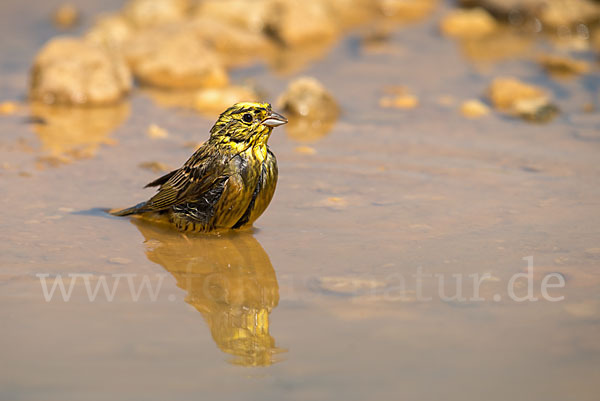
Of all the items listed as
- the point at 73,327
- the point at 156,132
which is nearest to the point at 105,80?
the point at 156,132

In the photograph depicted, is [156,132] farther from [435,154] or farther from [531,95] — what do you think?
[531,95]

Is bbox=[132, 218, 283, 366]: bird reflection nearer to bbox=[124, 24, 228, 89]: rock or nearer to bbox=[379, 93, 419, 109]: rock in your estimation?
bbox=[379, 93, 419, 109]: rock

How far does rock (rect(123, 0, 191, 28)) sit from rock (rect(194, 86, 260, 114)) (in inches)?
140

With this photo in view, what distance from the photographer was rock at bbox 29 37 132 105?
30.7 ft

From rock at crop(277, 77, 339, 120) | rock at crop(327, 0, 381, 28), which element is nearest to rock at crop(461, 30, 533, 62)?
rock at crop(327, 0, 381, 28)

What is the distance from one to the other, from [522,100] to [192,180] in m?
4.81

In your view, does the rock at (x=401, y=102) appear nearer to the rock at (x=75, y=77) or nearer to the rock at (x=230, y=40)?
the rock at (x=230, y=40)

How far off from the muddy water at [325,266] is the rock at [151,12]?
3985 mm

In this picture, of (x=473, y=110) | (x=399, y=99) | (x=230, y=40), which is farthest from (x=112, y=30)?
(x=473, y=110)

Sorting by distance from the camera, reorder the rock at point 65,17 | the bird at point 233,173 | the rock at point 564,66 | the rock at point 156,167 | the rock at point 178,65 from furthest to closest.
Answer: the rock at point 65,17 → the rock at point 564,66 → the rock at point 178,65 → the rock at point 156,167 → the bird at point 233,173

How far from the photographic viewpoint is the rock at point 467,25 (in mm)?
12711

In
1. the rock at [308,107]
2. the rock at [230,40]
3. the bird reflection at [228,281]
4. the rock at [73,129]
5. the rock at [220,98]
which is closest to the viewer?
the bird reflection at [228,281]

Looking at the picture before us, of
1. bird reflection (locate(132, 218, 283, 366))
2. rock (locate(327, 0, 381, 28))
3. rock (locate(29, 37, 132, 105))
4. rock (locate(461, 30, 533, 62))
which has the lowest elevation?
bird reflection (locate(132, 218, 283, 366))

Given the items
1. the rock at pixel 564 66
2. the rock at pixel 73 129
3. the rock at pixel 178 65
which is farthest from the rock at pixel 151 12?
the rock at pixel 564 66
